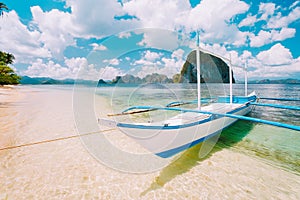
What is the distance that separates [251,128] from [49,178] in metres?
7.14

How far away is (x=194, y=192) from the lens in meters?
2.57

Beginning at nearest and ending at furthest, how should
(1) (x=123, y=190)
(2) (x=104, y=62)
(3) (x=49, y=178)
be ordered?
(1) (x=123, y=190) → (3) (x=49, y=178) → (2) (x=104, y=62)

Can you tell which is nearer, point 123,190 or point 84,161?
point 123,190

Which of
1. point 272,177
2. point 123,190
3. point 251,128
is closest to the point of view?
point 123,190

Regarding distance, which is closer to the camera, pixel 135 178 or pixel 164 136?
pixel 135 178

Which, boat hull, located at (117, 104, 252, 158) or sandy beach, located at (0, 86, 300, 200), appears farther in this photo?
boat hull, located at (117, 104, 252, 158)

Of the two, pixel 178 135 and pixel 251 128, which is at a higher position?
pixel 178 135

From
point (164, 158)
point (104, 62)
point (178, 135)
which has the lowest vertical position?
point (164, 158)

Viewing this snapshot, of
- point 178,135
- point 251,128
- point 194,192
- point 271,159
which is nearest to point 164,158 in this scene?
point 178,135

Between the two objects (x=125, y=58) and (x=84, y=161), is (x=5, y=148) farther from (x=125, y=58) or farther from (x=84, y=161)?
(x=125, y=58)

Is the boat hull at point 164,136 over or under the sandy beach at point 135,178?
over

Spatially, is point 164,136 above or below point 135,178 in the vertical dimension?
above

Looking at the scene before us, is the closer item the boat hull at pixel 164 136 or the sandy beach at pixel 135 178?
the sandy beach at pixel 135 178

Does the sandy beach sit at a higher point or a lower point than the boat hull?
lower
